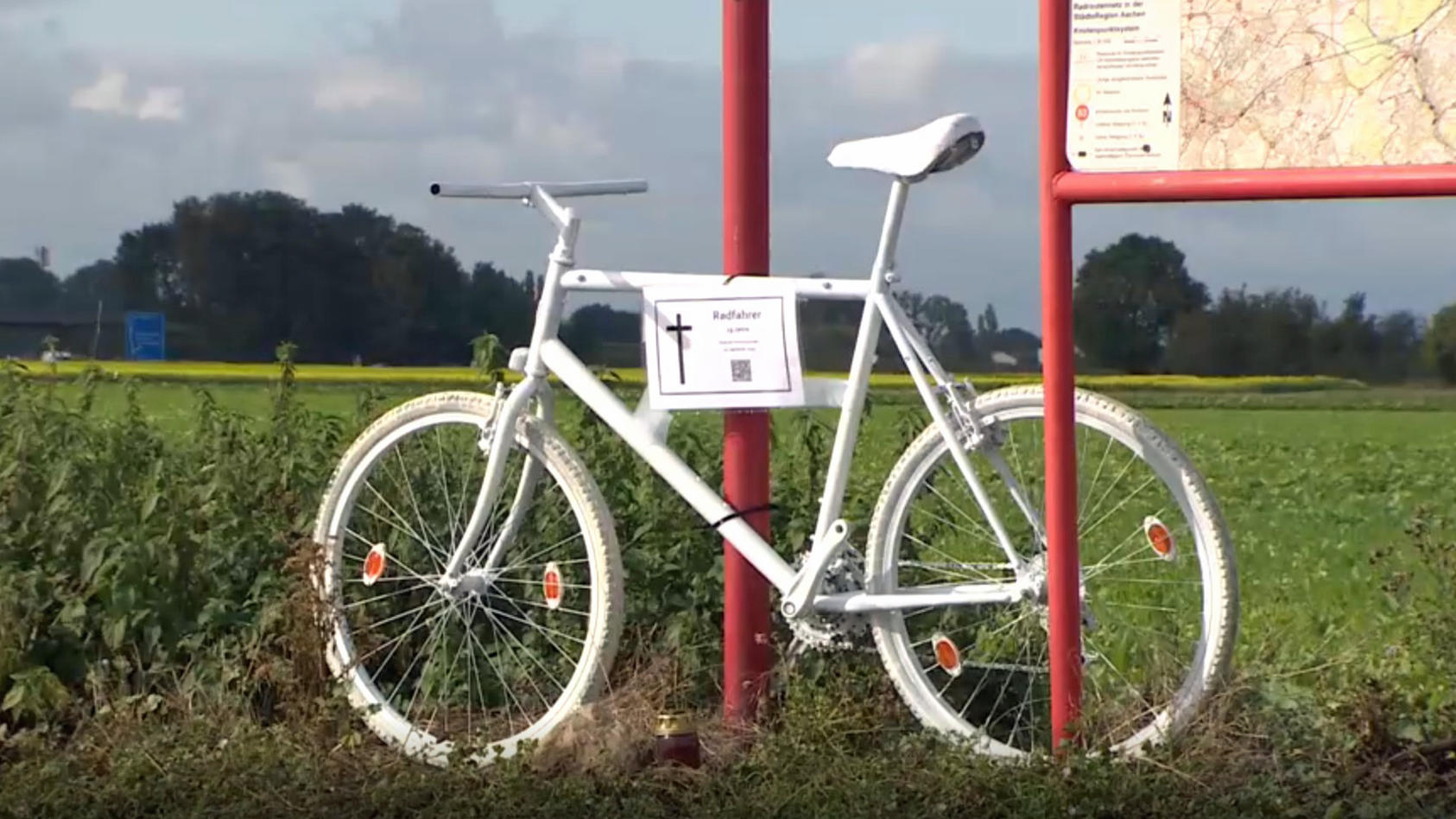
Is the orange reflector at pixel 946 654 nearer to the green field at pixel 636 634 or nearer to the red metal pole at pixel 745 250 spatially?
the green field at pixel 636 634

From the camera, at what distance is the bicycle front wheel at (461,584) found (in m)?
5.39

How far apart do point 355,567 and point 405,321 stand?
233 inches

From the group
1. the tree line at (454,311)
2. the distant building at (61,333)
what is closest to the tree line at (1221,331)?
the tree line at (454,311)

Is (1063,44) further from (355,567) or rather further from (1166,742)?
(355,567)

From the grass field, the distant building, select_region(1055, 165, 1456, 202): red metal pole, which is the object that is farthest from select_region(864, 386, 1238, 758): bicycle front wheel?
the distant building

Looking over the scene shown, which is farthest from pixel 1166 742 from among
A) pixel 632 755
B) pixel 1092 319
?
pixel 1092 319

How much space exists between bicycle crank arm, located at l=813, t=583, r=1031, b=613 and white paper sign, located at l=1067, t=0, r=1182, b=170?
1022 mm

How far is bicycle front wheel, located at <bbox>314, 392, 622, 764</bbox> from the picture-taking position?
17.7 ft

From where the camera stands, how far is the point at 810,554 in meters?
5.20

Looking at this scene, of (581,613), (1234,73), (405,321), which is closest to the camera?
(1234,73)

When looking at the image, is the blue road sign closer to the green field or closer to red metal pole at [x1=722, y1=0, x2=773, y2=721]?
the green field

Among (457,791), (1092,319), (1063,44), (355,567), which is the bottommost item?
(457,791)

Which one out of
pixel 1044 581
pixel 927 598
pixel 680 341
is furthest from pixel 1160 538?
pixel 680 341

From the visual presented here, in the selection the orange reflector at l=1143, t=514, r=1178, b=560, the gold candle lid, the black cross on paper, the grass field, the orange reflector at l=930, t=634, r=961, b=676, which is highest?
the black cross on paper
